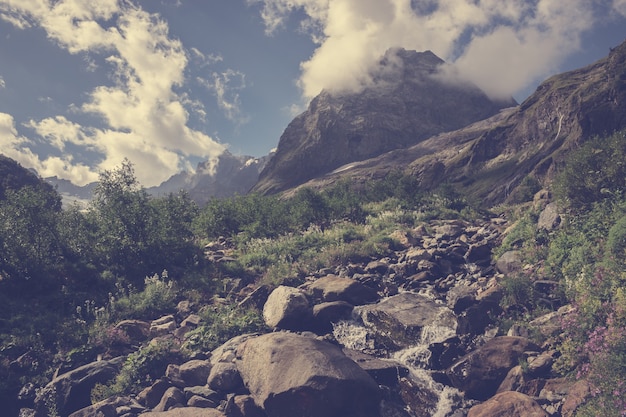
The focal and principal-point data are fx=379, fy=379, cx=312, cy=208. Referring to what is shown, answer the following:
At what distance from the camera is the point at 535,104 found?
509 feet

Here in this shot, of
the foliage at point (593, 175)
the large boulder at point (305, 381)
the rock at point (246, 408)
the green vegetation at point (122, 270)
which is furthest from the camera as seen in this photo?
the foliage at point (593, 175)

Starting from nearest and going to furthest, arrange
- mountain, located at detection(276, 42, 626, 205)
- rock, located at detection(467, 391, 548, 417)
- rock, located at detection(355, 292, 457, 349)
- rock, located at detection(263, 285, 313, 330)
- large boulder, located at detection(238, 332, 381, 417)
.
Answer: rock, located at detection(467, 391, 548, 417) < large boulder, located at detection(238, 332, 381, 417) < rock, located at detection(355, 292, 457, 349) < rock, located at detection(263, 285, 313, 330) < mountain, located at detection(276, 42, 626, 205)

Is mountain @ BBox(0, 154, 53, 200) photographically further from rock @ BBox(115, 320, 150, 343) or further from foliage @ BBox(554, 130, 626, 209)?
foliage @ BBox(554, 130, 626, 209)

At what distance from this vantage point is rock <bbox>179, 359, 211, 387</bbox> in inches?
542

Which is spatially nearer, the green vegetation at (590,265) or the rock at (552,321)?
the green vegetation at (590,265)

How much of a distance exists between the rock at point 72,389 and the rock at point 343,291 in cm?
969

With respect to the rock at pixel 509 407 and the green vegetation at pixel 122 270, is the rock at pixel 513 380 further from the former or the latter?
the green vegetation at pixel 122 270

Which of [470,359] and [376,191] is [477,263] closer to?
[470,359]

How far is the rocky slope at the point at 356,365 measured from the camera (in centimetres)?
1227

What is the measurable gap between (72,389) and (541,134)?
16199 cm

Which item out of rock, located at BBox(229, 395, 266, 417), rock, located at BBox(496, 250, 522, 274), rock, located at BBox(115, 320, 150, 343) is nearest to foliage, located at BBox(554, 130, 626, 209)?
rock, located at BBox(496, 250, 522, 274)

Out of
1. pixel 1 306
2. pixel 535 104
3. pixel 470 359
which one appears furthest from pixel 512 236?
pixel 535 104

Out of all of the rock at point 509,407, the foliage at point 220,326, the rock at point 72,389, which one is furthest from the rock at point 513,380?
the rock at point 72,389

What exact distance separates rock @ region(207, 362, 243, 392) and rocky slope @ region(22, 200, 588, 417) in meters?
0.04
